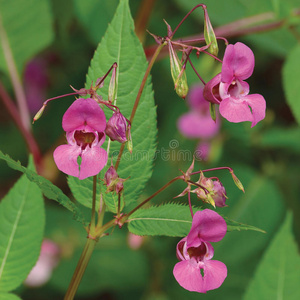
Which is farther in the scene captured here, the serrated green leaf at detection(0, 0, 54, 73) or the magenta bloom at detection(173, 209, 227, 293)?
the serrated green leaf at detection(0, 0, 54, 73)

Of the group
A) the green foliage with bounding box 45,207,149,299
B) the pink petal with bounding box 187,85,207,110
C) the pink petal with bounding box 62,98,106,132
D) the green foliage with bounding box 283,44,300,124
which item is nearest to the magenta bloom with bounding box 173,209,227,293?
the pink petal with bounding box 62,98,106,132

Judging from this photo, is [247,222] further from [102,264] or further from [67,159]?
[67,159]

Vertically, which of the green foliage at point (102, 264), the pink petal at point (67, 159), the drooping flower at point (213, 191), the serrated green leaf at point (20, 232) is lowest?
the green foliage at point (102, 264)

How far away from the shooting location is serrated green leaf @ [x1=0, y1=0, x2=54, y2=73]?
2.07m

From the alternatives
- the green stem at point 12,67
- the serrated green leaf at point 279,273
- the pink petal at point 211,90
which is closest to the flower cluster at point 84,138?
the pink petal at point 211,90

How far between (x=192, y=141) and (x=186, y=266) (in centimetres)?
177

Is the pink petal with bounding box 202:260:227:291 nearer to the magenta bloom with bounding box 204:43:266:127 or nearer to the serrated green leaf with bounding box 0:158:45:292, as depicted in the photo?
the magenta bloom with bounding box 204:43:266:127

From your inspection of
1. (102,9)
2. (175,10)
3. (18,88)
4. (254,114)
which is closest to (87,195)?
(254,114)

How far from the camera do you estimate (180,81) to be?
0.96 metres

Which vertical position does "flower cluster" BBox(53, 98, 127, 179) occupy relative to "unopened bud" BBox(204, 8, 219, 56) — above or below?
below

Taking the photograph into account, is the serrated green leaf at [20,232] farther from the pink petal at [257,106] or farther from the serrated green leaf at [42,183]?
the pink petal at [257,106]

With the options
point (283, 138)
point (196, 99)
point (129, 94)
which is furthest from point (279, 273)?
point (196, 99)

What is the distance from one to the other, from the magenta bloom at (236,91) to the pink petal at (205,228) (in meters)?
0.20

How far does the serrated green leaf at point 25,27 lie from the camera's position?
2066mm
